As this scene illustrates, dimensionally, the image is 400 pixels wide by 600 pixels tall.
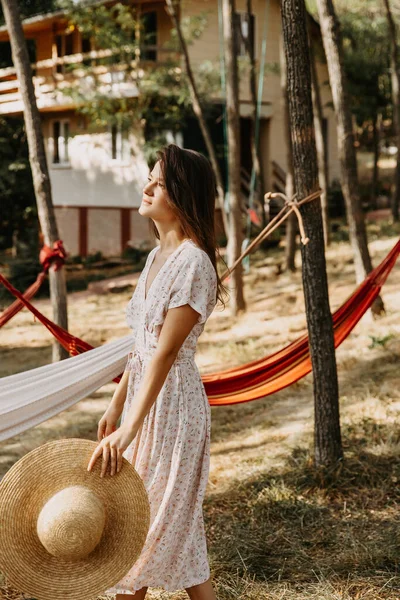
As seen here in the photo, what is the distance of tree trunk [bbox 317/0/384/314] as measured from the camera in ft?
20.2

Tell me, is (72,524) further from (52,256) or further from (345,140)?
(345,140)

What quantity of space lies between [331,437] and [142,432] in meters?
1.60

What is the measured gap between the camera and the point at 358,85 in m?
16.7

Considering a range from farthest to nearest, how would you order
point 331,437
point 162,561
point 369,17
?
1. point 369,17
2. point 331,437
3. point 162,561

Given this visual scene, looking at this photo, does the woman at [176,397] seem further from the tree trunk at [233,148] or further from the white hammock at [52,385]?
the tree trunk at [233,148]

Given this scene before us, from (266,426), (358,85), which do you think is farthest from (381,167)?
(266,426)

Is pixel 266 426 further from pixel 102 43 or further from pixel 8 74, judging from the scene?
pixel 8 74

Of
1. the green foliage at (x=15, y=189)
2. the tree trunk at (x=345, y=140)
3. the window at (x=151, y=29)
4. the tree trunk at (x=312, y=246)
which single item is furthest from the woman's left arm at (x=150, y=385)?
the window at (x=151, y=29)

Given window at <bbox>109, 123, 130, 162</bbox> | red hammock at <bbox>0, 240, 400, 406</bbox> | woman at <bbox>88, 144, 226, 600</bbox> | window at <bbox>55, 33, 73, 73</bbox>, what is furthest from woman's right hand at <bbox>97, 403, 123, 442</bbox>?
window at <bbox>55, 33, 73, 73</bbox>

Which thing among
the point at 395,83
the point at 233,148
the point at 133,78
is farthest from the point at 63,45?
the point at 233,148

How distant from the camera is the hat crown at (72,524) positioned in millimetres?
1924

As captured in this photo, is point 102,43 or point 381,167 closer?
point 102,43

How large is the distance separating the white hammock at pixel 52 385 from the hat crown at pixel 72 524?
1.00m

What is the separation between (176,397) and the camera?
2.10m
